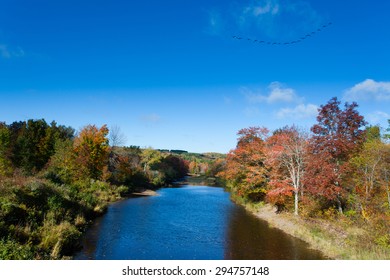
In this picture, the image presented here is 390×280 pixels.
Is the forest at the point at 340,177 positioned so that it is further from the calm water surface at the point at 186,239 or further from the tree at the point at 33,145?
the tree at the point at 33,145

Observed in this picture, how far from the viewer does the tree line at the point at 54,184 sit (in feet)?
54.1

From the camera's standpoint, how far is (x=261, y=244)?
21.9 meters

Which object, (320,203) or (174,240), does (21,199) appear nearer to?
(174,240)

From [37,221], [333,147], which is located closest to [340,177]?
[333,147]

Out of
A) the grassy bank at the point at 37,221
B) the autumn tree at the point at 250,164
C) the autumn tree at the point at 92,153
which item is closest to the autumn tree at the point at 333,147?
the autumn tree at the point at 250,164

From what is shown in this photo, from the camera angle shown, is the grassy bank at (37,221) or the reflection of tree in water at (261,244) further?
the reflection of tree in water at (261,244)

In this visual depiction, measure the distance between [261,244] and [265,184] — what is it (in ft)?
57.1

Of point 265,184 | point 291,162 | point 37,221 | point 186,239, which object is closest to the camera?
point 37,221

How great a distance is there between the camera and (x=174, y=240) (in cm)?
Answer: 2228

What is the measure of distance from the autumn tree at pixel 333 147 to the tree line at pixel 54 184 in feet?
67.3

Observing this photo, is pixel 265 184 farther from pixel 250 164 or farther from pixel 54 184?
pixel 54 184

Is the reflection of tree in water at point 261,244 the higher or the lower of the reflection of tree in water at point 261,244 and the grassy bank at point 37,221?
the lower
